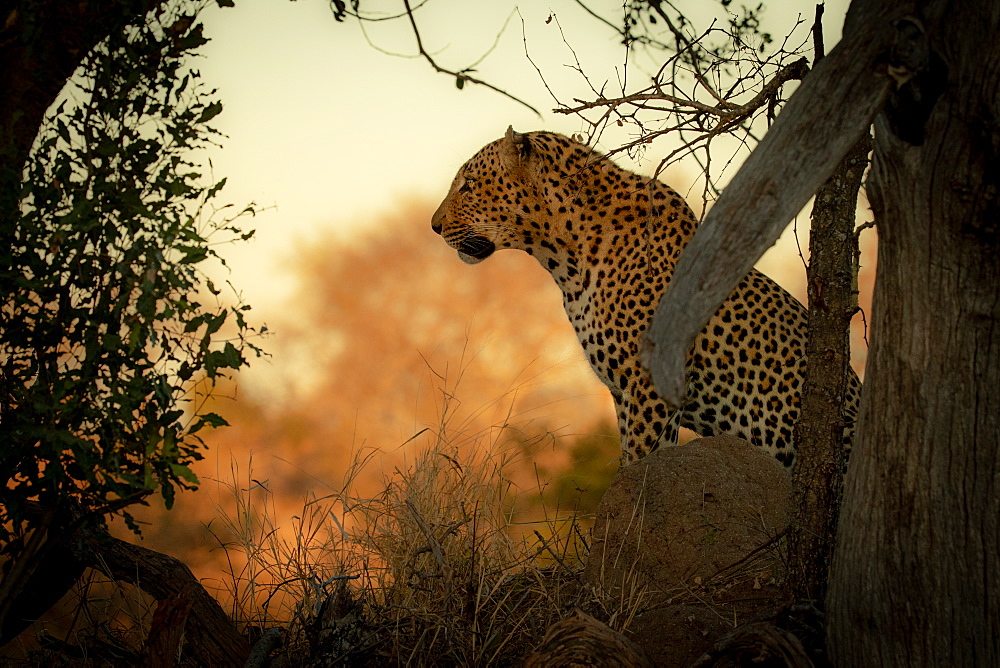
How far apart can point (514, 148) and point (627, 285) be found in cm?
132

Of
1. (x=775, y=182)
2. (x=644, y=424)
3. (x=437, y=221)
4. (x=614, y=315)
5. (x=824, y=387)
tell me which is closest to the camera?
(x=775, y=182)

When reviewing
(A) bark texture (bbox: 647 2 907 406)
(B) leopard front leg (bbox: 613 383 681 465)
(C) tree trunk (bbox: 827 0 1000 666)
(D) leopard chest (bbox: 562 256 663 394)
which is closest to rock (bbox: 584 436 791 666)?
(B) leopard front leg (bbox: 613 383 681 465)

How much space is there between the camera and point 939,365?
2895mm

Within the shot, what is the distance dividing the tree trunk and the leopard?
2.68 m

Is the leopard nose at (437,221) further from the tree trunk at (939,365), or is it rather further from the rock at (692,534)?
the tree trunk at (939,365)

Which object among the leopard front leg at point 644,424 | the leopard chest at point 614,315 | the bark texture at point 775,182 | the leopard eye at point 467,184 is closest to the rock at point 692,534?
the leopard front leg at point 644,424

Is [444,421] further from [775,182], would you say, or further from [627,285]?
[775,182]

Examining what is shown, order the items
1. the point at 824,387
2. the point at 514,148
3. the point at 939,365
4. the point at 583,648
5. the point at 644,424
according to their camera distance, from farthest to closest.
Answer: the point at 514,148
the point at 644,424
the point at 824,387
the point at 583,648
the point at 939,365

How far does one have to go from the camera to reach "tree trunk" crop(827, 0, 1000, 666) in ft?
9.13

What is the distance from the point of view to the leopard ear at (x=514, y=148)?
6.70m

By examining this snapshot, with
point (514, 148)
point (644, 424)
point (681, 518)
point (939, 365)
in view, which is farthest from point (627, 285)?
point (939, 365)

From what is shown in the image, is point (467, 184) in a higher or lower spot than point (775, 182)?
higher

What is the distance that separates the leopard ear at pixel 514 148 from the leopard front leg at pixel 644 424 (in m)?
1.84

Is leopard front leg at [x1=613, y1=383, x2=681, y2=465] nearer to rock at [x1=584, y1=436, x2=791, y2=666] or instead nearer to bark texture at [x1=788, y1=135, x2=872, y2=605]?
rock at [x1=584, y1=436, x2=791, y2=666]
